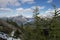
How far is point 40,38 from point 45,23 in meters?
0.47

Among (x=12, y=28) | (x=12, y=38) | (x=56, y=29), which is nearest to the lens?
(x=56, y=29)

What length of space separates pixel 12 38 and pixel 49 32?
3.75 m

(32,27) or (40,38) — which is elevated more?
(32,27)

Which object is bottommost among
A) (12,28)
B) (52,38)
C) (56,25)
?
(52,38)

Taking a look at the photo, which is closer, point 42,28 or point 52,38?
point 52,38

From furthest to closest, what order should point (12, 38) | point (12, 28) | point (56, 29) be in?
point (12, 28)
point (12, 38)
point (56, 29)

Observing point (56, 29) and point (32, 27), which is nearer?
point (56, 29)

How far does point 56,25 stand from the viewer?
4973mm

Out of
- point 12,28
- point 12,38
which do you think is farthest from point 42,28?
point 12,28

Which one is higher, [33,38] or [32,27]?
[32,27]

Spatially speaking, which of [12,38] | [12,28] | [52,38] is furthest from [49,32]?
[12,28]

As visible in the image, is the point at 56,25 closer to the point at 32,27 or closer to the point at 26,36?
the point at 32,27

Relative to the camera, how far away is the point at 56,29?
4957 mm

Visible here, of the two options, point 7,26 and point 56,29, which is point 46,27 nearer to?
point 56,29
